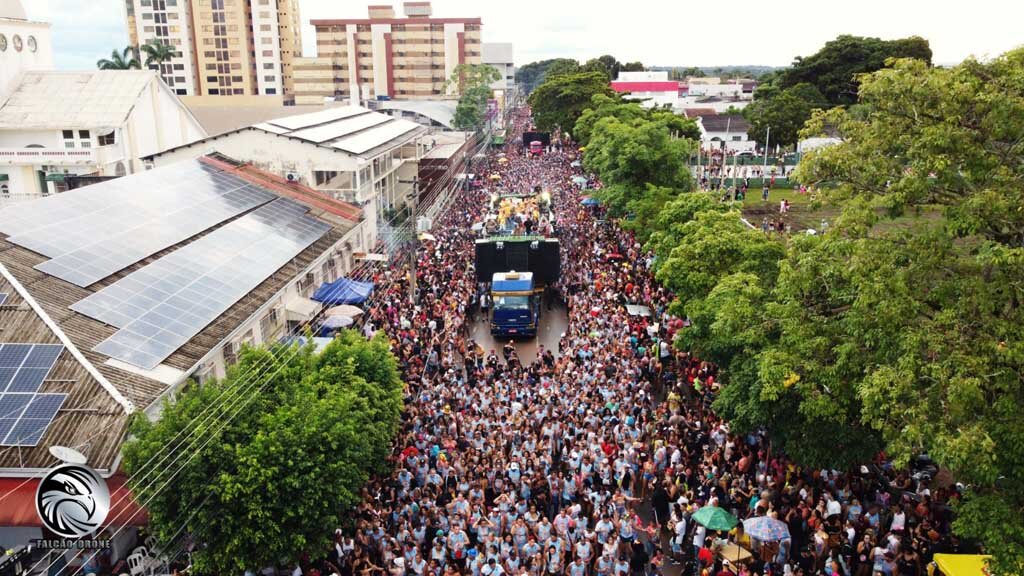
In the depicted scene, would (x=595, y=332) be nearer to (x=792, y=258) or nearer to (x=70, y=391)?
(x=792, y=258)

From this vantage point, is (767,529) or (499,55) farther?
(499,55)

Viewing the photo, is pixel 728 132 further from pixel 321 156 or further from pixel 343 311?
pixel 343 311

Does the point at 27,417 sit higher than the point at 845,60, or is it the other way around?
the point at 845,60

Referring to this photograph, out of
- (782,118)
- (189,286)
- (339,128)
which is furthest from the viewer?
(782,118)

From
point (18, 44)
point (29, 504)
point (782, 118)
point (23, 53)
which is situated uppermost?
point (18, 44)

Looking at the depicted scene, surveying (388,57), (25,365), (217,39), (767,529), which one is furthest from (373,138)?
(388,57)

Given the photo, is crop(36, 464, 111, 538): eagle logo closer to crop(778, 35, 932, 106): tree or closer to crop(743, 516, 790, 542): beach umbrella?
crop(743, 516, 790, 542): beach umbrella
